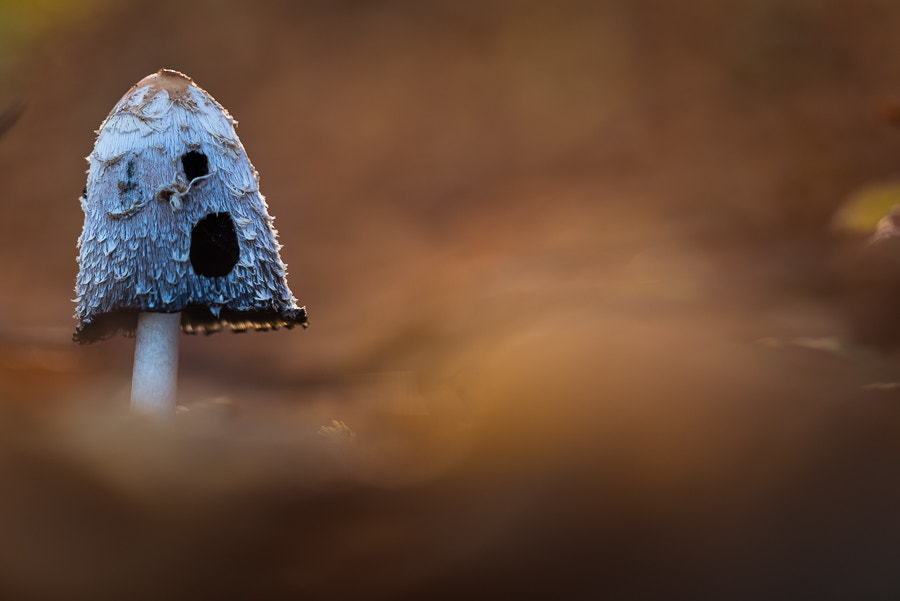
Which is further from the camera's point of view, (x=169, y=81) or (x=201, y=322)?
(x=201, y=322)

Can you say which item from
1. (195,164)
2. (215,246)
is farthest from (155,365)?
(195,164)

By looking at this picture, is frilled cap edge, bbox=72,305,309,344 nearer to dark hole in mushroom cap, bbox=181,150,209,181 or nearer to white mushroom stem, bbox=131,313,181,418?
white mushroom stem, bbox=131,313,181,418

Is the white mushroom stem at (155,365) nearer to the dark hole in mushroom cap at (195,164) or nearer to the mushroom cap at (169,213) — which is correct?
the mushroom cap at (169,213)

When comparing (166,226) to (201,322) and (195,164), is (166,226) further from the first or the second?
(201,322)

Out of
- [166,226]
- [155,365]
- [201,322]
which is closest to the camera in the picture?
[166,226]

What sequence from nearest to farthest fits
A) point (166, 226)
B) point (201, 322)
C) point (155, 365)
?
1. point (166, 226)
2. point (155, 365)
3. point (201, 322)

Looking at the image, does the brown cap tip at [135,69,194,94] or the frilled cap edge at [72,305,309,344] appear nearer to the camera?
the brown cap tip at [135,69,194,94]

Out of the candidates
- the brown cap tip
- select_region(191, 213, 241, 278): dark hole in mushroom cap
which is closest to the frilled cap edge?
select_region(191, 213, 241, 278): dark hole in mushroom cap

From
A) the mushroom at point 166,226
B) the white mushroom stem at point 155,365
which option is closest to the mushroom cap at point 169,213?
the mushroom at point 166,226

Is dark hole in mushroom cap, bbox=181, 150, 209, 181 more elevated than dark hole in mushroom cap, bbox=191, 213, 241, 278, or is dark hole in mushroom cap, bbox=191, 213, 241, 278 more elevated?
dark hole in mushroom cap, bbox=181, 150, 209, 181
